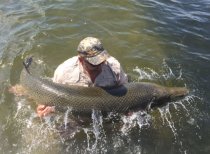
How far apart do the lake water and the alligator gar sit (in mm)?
216

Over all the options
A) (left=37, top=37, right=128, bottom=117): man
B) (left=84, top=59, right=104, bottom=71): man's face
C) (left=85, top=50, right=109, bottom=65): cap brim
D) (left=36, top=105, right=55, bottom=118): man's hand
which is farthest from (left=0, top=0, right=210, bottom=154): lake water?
(left=85, top=50, right=109, bottom=65): cap brim

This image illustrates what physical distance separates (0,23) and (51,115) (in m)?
4.84

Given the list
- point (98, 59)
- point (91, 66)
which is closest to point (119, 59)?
point (91, 66)

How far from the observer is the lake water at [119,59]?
6.75m

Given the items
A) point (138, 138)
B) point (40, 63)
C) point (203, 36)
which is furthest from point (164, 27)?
point (138, 138)

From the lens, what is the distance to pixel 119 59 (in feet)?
29.1

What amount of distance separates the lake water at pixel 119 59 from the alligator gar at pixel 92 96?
0.71ft

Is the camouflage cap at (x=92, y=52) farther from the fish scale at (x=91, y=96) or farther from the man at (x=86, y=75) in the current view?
the fish scale at (x=91, y=96)

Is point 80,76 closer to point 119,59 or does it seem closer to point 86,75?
point 86,75

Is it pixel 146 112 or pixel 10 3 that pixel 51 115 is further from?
pixel 10 3

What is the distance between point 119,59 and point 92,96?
3.06 metres

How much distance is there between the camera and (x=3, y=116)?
7266 mm

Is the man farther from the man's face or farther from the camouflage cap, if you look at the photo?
the camouflage cap

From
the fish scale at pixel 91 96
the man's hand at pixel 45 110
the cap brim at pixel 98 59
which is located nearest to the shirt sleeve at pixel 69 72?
the fish scale at pixel 91 96
